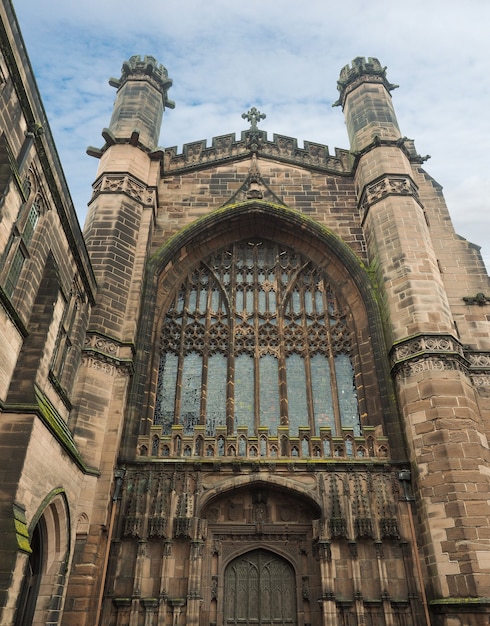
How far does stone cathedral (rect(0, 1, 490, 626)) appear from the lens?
27.3ft

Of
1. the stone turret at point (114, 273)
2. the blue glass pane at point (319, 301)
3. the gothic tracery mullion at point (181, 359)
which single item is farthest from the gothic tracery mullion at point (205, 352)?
the blue glass pane at point (319, 301)

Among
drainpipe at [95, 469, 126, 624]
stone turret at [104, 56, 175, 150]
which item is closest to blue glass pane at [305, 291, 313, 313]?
stone turret at [104, 56, 175, 150]

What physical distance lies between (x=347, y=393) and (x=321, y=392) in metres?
0.61

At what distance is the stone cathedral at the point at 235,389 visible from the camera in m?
8.31

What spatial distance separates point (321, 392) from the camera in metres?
12.6

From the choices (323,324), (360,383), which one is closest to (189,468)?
(360,383)

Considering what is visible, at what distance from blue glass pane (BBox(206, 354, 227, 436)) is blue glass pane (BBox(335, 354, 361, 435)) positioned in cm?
271

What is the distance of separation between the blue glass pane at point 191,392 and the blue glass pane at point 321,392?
270 centimetres

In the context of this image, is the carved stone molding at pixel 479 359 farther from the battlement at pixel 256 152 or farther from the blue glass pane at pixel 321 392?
the battlement at pixel 256 152

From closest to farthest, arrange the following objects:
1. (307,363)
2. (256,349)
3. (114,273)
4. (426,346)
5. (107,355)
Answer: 1. (107,355)
2. (426,346)
3. (114,273)
4. (307,363)
5. (256,349)

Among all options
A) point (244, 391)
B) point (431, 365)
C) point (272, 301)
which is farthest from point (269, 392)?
point (431, 365)

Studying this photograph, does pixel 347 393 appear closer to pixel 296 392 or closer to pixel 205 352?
pixel 296 392

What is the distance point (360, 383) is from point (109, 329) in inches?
227

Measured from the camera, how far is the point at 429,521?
9.40m
